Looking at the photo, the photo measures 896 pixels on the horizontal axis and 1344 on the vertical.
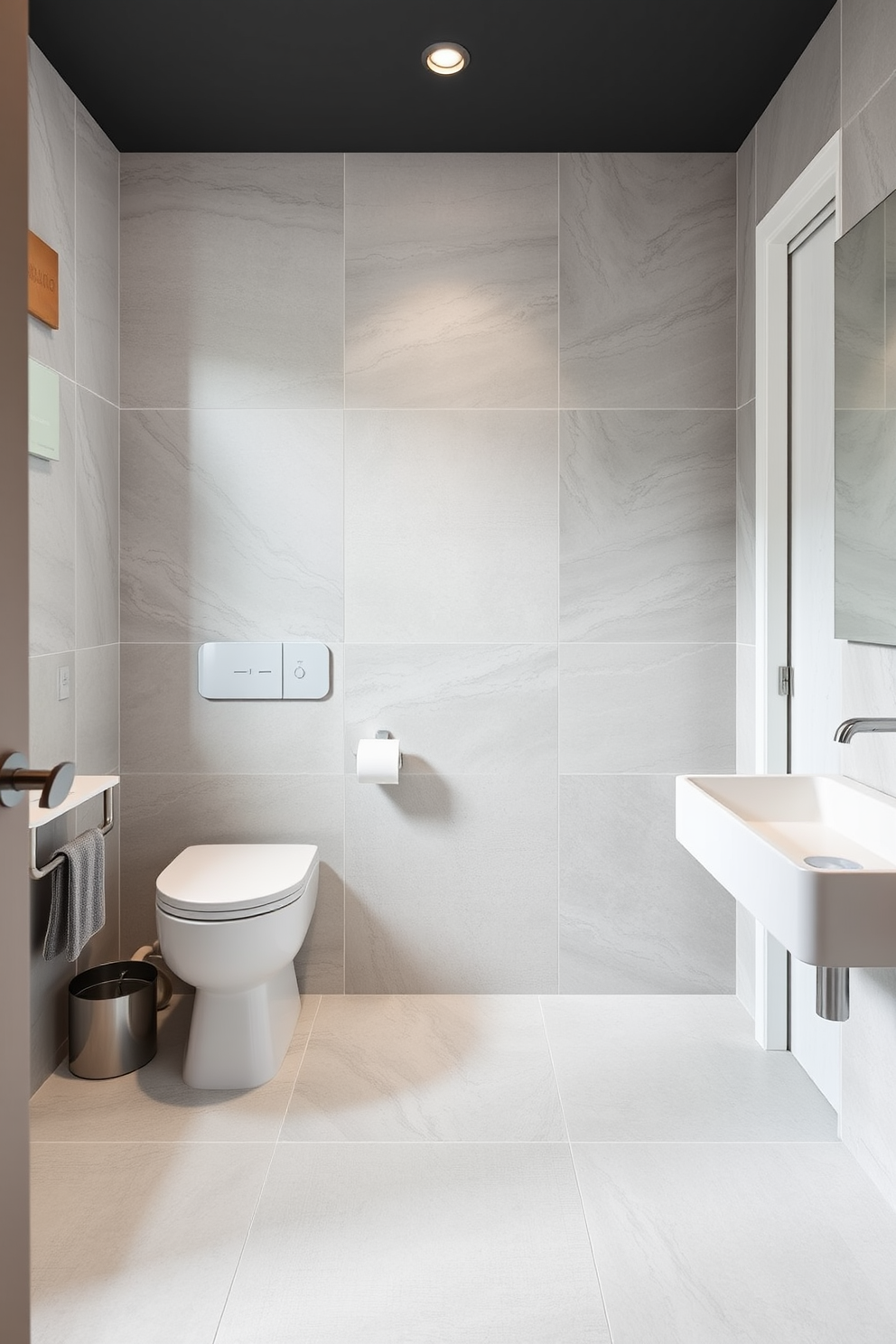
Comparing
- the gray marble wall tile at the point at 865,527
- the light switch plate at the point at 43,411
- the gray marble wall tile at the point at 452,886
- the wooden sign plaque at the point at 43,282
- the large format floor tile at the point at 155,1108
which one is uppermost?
the wooden sign plaque at the point at 43,282

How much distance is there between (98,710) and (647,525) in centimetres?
164

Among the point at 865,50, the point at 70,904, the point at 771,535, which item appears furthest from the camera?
the point at 771,535

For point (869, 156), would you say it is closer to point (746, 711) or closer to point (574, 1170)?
point (746, 711)

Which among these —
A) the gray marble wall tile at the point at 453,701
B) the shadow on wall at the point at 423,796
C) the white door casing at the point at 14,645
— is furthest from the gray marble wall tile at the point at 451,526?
the white door casing at the point at 14,645

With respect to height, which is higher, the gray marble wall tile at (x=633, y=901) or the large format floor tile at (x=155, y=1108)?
the gray marble wall tile at (x=633, y=901)

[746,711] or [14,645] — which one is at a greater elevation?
[14,645]

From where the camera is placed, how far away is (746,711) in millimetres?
2633

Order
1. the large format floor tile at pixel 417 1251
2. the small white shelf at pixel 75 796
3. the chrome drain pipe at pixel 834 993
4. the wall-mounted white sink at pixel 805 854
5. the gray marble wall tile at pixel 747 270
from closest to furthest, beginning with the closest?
1. the wall-mounted white sink at pixel 805 854
2. the large format floor tile at pixel 417 1251
3. the chrome drain pipe at pixel 834 993
4. the small white shelf at pixel 75 796
5. the gray marble wall tile at pixel 747 270

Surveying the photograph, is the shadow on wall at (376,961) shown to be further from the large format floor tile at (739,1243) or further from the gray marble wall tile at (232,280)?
the gray marble wall tile at (232,280)

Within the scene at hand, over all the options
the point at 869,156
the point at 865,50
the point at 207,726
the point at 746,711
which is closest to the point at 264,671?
the point at 207,726

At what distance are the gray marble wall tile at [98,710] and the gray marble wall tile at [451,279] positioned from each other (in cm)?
103

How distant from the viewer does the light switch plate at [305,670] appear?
271cm

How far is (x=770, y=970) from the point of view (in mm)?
2459

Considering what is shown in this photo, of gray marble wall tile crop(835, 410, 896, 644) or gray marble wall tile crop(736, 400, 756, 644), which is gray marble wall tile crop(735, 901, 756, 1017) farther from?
gray marble wall tile crop(835, 410, 896, 644)
